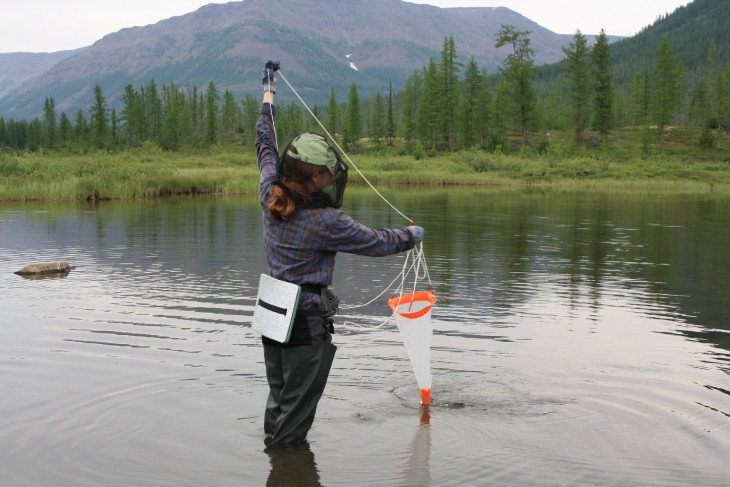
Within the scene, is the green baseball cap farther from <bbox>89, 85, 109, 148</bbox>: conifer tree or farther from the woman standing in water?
<bbox>89, 85, 109, 148</bbox>: conifer tree

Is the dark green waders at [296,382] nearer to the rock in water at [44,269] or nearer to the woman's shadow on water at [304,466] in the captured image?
the woman's shadow on water at [304,466]

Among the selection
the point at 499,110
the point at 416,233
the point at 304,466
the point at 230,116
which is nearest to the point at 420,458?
the point at 304,466

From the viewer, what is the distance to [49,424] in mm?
5801

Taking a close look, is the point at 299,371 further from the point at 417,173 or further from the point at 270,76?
the point at 417,173

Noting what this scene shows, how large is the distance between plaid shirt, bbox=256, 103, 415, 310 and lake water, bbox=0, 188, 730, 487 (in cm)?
148

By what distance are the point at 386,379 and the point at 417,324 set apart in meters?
1.46

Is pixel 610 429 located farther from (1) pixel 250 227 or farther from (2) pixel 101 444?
(1) pixel 250 227

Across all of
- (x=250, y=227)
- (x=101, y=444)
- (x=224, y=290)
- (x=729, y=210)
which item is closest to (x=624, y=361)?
(x=101, y=444)

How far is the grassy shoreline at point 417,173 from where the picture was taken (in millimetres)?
38719

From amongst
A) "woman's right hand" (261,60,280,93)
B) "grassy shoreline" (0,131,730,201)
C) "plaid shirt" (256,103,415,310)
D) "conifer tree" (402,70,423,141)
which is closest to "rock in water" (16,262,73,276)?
"woman's right hand" (261,60,280,93)

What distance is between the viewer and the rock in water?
550 inches

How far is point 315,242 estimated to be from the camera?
457 cm

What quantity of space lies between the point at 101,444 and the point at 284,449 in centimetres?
147

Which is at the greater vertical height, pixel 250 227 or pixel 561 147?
pixel 561 147
